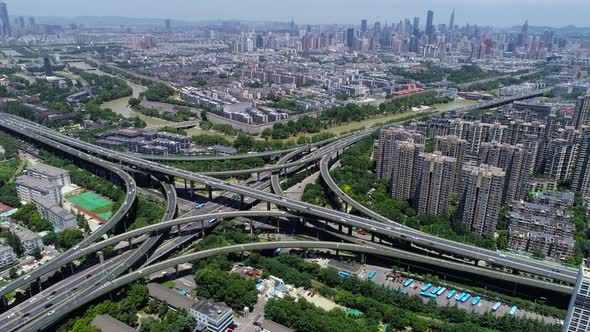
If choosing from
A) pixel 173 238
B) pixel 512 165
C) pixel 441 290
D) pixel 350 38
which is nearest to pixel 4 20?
pixel 350 38

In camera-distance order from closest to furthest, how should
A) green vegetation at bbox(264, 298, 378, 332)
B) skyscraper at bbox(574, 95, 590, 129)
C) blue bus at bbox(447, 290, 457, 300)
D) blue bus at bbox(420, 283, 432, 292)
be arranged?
1. green vegetation at bbox(264, 298, 378, 332)
2. blue bus at bbox(447, 290, 457, 300)
3. blue bus at bbox(420, 283, 432, 292)
4. skyscraper at bbox(574, 95, 590, 129)

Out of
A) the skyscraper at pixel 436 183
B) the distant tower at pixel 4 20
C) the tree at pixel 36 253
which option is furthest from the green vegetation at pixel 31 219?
the distant tower at pixel 4 20

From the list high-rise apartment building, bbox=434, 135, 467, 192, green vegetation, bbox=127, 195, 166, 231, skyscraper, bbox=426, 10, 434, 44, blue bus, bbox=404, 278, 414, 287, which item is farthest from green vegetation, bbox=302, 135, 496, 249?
skyscraper, bbox=426, 10, 434, 44

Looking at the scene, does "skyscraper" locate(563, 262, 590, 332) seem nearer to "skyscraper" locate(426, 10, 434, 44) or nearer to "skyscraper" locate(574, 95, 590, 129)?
"skyscraper" locate(574, 95, 590, 129)

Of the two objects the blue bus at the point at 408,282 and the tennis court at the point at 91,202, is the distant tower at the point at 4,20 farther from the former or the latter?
the blue bus at the point at 408,282

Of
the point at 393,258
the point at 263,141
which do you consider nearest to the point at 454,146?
the point at 393,258
